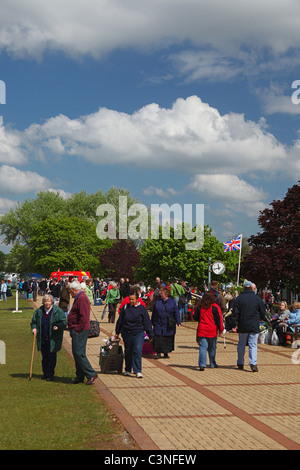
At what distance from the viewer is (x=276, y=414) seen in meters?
8.16

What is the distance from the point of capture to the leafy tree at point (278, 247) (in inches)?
1113

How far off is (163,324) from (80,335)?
406cm

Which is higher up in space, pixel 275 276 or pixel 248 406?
pixel 275 276

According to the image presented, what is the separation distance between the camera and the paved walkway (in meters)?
6.67

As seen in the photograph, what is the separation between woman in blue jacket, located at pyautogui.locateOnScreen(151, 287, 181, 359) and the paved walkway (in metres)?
0.32

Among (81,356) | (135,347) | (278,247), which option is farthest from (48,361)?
(278,247)

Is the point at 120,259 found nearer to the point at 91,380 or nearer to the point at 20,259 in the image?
the point at 20,259

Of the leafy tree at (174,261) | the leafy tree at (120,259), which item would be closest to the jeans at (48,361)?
the leafy tree at (174,261)

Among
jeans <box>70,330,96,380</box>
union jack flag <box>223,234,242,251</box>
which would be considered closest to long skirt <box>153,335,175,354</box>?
jeans <box>70,330,96,380</box>

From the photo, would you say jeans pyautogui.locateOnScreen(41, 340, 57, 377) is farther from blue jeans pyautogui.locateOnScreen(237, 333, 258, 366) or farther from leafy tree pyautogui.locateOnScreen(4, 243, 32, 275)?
leafy tree pyautogui.locateOnScreen(4, 243, 32, 275)

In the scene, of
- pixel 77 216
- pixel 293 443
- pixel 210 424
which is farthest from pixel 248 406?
pixel 77 216

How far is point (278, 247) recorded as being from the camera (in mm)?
28984

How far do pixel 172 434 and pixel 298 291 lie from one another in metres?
23.7
